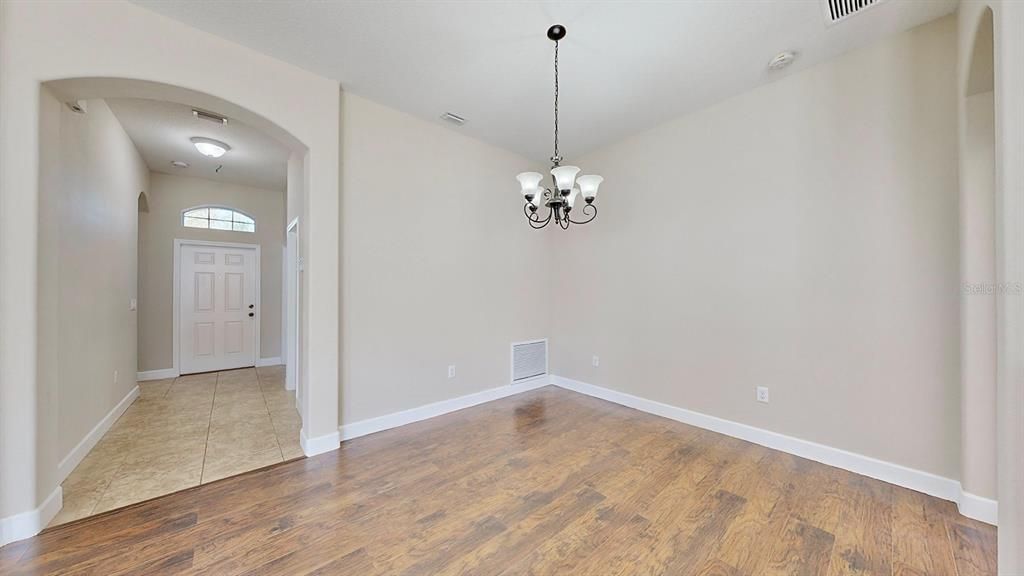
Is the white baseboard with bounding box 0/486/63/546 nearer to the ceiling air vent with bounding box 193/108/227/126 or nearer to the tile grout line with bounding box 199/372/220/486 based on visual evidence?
the tile grout line with bounding box 199/372/220/486

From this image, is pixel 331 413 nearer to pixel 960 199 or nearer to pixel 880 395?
pixel 880 395

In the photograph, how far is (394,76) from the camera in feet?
9.45

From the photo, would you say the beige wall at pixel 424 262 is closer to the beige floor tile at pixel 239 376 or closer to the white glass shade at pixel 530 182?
the white glass shade at pixel 530 182

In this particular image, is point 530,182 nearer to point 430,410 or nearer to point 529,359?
point 430,410

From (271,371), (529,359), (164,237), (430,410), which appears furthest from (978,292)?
(164,237)

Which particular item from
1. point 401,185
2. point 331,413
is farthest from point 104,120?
point 331,413

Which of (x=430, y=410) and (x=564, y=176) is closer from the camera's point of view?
(x=564, y=176)

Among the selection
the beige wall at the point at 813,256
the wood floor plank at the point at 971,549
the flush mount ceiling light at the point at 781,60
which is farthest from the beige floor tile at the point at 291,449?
the flush mount ceiling light at the point at 781,60

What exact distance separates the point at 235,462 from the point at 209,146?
138 inches

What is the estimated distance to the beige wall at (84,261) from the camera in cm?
200

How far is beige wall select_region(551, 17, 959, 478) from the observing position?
229 centimetres

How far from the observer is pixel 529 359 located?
4.62m

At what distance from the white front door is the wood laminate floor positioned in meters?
4.31

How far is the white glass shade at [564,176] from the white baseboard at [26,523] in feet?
11.2
